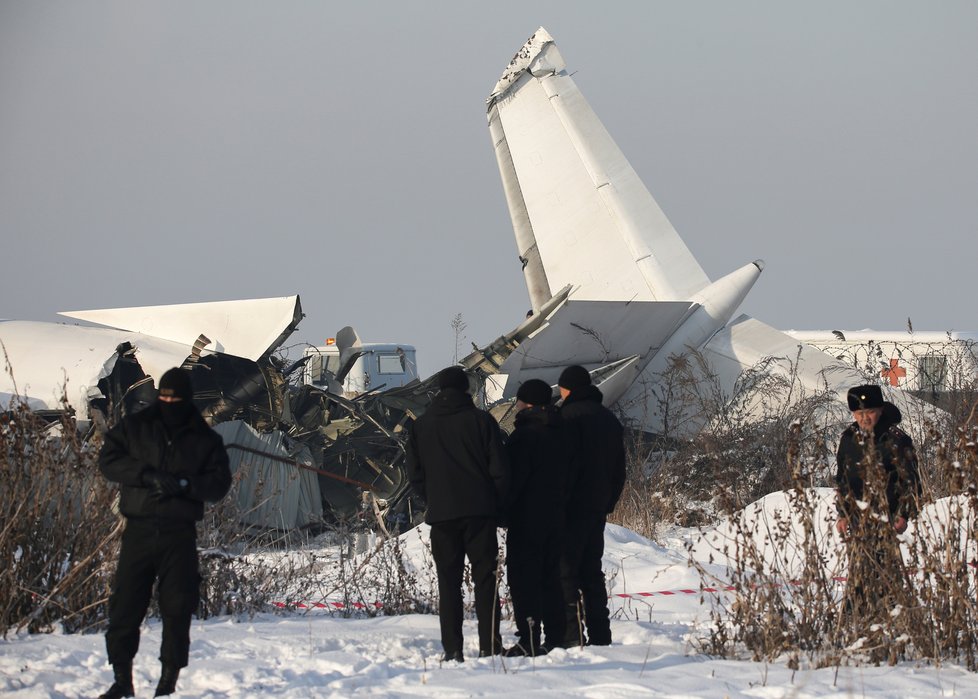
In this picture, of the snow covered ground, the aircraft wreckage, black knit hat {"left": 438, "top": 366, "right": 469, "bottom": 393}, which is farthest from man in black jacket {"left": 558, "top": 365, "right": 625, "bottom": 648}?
the aircraft wreckage

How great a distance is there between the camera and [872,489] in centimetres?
593

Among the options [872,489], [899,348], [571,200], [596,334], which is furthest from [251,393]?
[899,348]

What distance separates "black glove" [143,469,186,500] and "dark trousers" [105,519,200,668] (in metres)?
0.15

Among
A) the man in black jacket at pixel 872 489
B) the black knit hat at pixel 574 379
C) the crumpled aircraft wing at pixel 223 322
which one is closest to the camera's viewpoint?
the man in black jacket at pixel 872 489

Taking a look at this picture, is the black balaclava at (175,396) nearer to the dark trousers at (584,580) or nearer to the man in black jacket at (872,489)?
A: the dark trousers at (584,580)

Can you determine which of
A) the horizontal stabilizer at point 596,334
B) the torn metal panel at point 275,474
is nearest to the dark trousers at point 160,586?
the torn metal panel at point 275,474

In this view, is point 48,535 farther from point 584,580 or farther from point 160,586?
point 584,580

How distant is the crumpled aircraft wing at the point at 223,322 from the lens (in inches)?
539

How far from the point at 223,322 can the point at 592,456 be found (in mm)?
8315

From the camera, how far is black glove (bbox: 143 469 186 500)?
16.8ft

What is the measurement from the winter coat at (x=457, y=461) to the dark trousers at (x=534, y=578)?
32 centimetres

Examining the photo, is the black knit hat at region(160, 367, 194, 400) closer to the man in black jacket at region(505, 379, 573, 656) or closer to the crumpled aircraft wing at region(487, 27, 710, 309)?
the man in black jacket at region(505, 379, 573, 656)

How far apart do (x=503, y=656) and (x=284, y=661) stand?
1.18m

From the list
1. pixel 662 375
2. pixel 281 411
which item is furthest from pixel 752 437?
pixel 281 411
